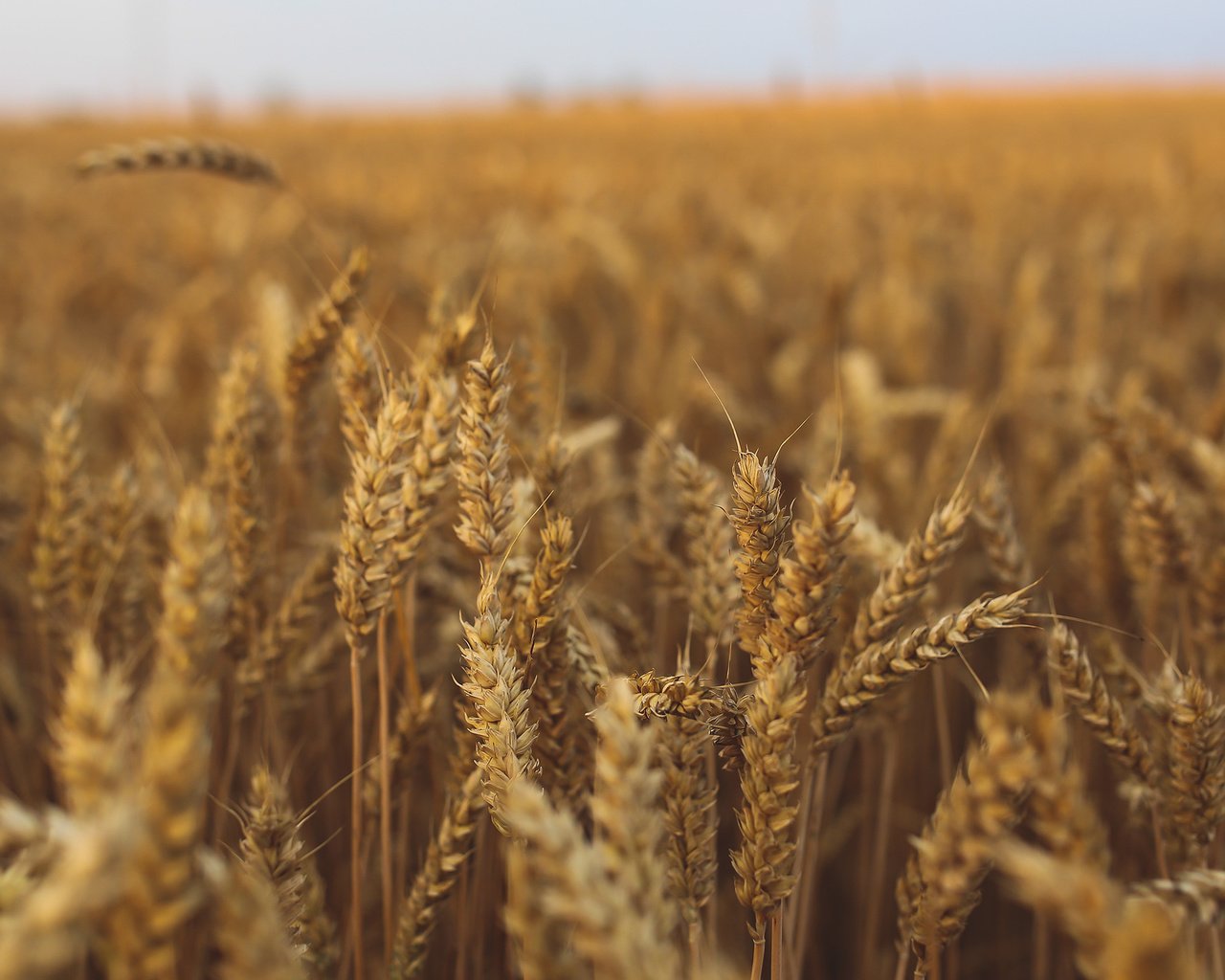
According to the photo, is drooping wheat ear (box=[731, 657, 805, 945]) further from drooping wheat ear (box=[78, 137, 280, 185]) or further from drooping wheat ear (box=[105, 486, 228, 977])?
drooping wheat ear (box=[78, 137, 280, 185])

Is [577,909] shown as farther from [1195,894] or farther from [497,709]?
[1195,894]

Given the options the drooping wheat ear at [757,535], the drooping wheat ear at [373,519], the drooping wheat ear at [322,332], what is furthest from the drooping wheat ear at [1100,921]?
the drooping wheat ear at [322,332]

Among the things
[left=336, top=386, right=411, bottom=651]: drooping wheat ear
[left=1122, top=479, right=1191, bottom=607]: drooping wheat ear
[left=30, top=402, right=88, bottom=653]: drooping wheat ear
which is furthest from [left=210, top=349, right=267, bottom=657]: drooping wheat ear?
[left=1122, top=479, right=1191, bottom=607]: drooping wheat ear

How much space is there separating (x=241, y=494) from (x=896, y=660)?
61 centimetres

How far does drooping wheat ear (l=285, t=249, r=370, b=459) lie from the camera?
0.95m

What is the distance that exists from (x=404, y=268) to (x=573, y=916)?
2.29 m

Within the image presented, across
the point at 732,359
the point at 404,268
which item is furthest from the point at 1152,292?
the point at 404,268

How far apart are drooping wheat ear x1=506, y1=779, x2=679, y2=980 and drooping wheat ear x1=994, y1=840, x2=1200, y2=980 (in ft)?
0.52

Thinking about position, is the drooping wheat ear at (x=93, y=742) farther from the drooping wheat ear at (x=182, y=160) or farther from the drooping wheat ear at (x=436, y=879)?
the drooping wheat ear at (x=182, y=160)

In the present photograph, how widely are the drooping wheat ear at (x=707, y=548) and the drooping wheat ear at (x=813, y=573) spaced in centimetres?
21

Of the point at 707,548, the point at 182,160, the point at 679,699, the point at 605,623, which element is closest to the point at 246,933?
the point at 679,699

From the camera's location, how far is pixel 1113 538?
4.54 feet

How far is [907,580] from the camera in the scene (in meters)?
0.74

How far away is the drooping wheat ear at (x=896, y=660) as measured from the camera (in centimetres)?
65
